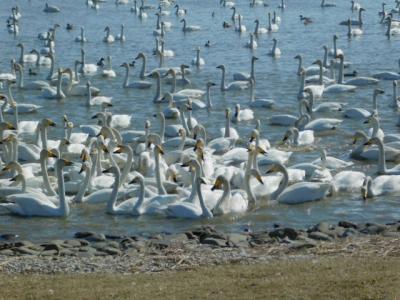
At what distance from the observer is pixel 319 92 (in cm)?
2758

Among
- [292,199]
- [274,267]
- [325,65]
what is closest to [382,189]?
[292,199]

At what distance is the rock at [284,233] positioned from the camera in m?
14.1

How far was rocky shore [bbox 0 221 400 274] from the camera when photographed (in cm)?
1222

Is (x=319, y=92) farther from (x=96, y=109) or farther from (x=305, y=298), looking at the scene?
(x=305, y=298)

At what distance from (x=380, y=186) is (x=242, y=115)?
7.44m

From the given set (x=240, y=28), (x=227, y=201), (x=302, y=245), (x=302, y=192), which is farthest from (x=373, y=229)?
(x=240, y=28)

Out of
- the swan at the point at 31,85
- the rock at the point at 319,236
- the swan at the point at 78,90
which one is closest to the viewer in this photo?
the rock at the point at 319,236

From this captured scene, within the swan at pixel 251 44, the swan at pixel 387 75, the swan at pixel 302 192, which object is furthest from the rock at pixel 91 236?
the swan at pixel 251 44

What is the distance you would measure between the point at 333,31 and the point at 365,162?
26313 mm

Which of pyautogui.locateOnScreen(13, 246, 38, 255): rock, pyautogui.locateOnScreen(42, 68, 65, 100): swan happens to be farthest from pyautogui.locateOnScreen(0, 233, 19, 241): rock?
pyautogui.locateOnScreen(42, 68, 65, 100): swan

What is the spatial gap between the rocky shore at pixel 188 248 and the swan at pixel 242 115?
8.91m

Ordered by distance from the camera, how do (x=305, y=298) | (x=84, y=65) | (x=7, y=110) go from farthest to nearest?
(x=84, y=65)
(x=7, y=110)
(x=305, y=298)

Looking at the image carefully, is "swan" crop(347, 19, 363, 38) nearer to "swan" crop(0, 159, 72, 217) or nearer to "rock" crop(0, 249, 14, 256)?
"swan" crop(0, 159, 72, 217)

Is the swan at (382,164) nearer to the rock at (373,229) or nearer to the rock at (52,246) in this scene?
the rock at (373,229)
